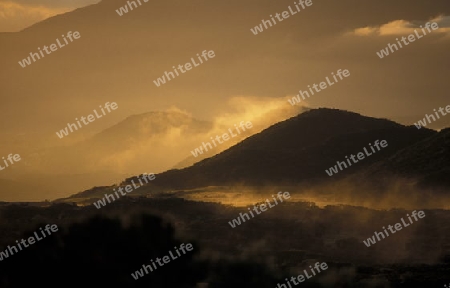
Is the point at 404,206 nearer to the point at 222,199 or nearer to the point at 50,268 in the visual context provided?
the point at 222,199

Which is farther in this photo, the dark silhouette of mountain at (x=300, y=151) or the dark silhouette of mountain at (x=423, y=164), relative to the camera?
the dark silhouette of mountain at (x=300, y=151)

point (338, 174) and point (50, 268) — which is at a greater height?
point (50, 268)

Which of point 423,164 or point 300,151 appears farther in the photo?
point 300,151

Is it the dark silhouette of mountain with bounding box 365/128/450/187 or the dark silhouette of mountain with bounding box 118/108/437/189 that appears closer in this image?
the dark silhouette of mountain with bounding box 365/128/450/187

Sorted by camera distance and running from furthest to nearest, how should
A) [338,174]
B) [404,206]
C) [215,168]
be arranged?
[215,168] < [338,174] < [404,206]

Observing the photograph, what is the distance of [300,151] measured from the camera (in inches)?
3253

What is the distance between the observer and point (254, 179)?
76000 mm

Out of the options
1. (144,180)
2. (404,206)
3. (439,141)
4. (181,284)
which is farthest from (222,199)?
(181,284)

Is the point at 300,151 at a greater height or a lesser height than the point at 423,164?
greater

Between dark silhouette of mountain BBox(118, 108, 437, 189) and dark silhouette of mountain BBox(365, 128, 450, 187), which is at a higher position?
dark silhouette of mountain BBox(118, 108, 437, 189)

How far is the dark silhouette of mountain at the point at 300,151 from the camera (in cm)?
7629

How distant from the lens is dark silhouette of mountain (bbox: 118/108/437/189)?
76294 mm

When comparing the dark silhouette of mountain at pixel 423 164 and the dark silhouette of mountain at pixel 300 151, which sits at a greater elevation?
the dark silhouette of mountain at pixel 300 151

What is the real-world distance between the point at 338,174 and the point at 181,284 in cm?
4458
